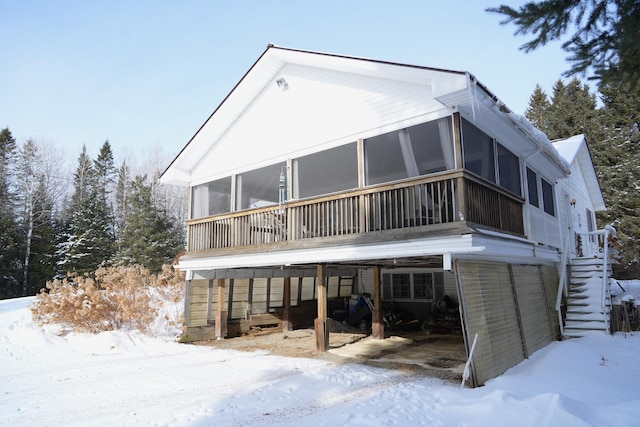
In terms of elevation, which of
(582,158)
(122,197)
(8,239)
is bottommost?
(8,239)

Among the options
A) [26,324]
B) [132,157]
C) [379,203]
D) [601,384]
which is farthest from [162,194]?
[601,384]

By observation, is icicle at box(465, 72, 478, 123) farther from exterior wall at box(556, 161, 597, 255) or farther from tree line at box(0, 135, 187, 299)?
tree line at box(0, 135, 187, 299)

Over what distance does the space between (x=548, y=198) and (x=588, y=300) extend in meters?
3.10

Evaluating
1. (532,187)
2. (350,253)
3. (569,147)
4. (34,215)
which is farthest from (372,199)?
(34,215)

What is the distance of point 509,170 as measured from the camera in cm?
989

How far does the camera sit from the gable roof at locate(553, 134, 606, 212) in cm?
1482

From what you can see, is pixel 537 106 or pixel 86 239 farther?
pixel 537 106

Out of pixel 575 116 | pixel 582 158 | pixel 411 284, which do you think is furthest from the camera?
pixel 575 116

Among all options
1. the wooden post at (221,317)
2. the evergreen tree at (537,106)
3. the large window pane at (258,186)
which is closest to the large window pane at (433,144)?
the large window pane at (258,186)

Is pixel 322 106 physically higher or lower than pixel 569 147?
lower

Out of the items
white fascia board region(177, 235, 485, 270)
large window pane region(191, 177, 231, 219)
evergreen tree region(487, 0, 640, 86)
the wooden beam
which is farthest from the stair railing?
large window pane region(191, 177, 231, 219)

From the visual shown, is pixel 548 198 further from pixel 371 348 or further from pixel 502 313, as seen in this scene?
pixel 371 348

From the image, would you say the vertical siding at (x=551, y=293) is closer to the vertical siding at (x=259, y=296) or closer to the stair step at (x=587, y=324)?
the stair step at (x=587, y=324)

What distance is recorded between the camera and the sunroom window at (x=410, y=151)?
25.1ft
